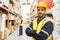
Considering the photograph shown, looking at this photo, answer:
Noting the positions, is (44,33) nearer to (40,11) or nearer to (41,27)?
(41,27)

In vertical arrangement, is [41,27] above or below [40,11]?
below

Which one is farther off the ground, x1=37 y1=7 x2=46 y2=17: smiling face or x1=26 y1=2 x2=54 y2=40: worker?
x1=37 y1=7 x2=46 y2=17: smiling face

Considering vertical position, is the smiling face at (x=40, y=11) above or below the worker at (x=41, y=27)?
above

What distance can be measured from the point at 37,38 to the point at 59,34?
98cm

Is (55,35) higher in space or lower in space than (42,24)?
lower

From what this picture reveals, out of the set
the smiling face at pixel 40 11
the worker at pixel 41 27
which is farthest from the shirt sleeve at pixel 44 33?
the smiling face at pixel 40 11

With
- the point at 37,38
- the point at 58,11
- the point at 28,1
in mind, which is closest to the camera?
the point at 37,38

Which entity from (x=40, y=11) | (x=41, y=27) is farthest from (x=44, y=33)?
(x=40, y=11)

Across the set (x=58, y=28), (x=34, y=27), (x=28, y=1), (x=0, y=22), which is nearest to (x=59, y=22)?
(x=58, y=28)

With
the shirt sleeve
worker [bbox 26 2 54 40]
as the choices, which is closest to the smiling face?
worker [bbox 26 2 54 40]

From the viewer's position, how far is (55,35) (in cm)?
329

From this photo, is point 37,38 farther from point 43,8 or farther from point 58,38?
point 58,38

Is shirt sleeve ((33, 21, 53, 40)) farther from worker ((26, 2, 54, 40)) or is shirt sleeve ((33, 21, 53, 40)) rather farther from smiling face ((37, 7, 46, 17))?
smiling face ((37, 7, 46, 17))

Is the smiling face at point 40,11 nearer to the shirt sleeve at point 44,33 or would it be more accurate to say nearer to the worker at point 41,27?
the worker at point 41,27
